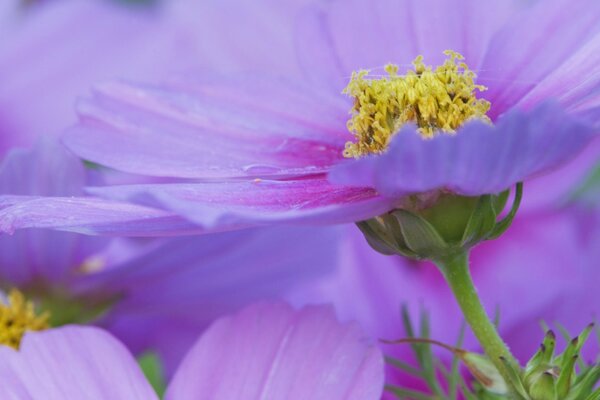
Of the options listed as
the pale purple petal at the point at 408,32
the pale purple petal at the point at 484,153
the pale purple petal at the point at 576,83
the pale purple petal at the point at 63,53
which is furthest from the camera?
the pale purple petal at the point at 63,53

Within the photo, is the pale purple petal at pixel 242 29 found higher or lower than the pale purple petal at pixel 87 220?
higher

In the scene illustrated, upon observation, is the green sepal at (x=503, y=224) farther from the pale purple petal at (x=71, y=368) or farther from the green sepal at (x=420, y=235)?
the pale purple petal at (x=71, y=368)

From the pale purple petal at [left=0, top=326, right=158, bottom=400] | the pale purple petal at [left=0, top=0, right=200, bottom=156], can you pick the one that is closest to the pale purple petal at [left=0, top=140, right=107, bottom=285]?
the pale purple petal at [left=0, top=326, right=158, bottom=400]

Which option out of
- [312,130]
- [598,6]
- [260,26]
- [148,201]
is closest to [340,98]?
[312,130]

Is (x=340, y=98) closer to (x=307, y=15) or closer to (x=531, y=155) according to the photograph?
(x=307, y=15)

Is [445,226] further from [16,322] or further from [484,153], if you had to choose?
[16,322]

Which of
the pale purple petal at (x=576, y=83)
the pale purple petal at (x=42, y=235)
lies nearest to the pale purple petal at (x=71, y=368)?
the pale purple petal at (x=42, y=235)

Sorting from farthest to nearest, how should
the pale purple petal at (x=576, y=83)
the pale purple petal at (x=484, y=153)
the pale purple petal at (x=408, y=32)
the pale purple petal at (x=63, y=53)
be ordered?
the pale purple petal at (x=63, y=53)
the pale purple petal at (x=408, y=32)
the pale purple petal at (x=576, y=83)
the pale purple petal at (x=484, y=153)

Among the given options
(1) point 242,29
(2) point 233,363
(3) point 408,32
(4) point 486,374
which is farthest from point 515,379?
(1) point 242,29
